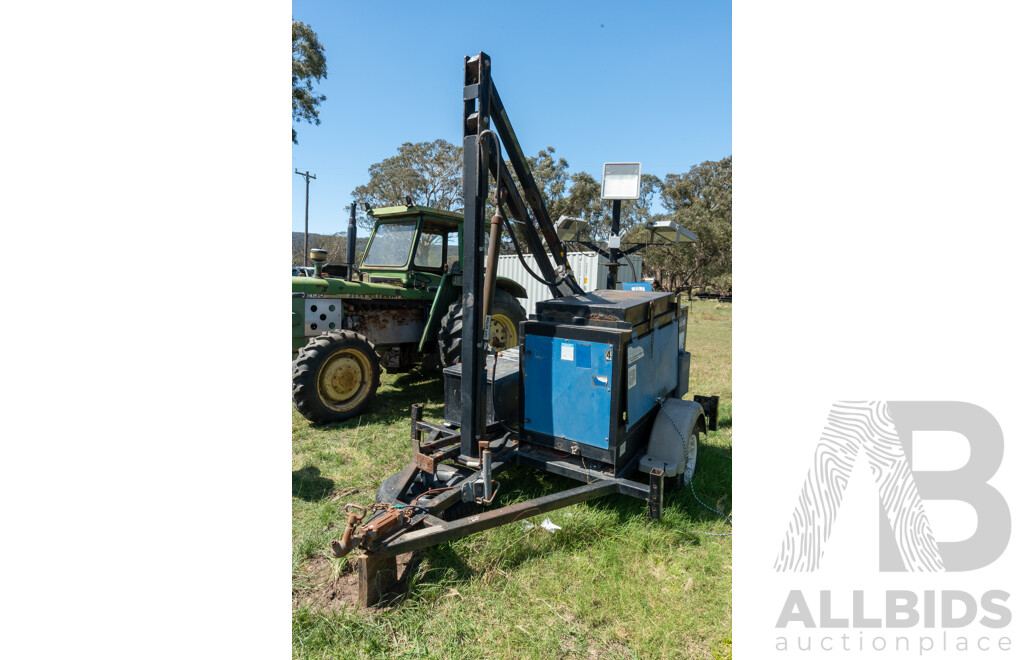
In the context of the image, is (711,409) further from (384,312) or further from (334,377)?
(384,312)

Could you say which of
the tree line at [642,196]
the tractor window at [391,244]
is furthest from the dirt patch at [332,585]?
the tree line at [642,196]

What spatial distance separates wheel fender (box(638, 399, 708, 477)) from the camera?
341cm

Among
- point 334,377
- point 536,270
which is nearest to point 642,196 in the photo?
point 536,270

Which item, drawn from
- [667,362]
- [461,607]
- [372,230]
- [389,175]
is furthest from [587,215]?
[461,607]

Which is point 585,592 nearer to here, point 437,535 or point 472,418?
point 437,535

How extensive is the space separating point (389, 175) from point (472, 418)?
29531mm

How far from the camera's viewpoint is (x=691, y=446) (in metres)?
3.82

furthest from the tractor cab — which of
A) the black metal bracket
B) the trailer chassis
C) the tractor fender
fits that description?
the black metal bracket

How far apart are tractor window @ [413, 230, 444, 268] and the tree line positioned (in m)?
19.4

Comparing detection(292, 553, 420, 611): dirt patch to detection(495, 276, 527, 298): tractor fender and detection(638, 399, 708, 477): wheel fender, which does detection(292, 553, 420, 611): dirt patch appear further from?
detection(495, 276, 527, 298): tractor fender

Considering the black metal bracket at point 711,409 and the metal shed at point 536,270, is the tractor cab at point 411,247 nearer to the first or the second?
the black metal bracket at point 711,409

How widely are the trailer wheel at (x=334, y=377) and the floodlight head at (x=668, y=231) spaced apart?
118 inches

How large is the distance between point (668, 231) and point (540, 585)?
3.09m

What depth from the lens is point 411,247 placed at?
605cm
